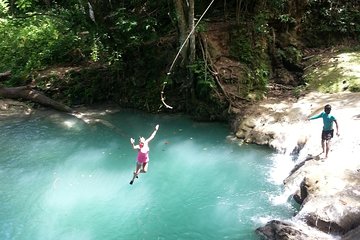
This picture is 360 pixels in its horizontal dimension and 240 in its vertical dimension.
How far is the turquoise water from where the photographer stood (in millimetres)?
9289

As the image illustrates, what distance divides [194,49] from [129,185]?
5.57m

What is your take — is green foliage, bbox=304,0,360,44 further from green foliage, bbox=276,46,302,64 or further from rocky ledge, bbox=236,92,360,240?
rocky ledge, bbox=236,92,360,240

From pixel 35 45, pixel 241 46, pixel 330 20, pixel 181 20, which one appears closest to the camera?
pixel 181 20

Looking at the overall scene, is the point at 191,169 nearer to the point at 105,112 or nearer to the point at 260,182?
the point at 260,182

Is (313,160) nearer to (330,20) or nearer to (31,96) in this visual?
(330,20)

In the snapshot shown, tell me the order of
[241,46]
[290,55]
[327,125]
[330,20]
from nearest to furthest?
[327,125]
[241,46]
[290,55]
[330,20]

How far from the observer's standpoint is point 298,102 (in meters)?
13.6

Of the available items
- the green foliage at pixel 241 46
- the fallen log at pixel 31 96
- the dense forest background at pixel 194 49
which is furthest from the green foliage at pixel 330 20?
the fallen log at pixel 31 96

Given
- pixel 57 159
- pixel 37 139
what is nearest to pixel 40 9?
pixel 37 139

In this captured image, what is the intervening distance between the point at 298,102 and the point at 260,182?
3.98 metres

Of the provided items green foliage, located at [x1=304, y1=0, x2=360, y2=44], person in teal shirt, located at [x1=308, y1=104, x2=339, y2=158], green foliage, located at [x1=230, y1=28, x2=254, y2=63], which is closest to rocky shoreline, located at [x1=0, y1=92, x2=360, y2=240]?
person in teal shirt, located at [x1=308, y1=104, x2=339, y2=158]

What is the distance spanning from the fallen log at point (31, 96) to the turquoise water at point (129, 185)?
161cm

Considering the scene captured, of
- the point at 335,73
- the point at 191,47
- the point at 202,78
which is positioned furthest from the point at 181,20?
the point at 335,73

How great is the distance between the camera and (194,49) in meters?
14.3
